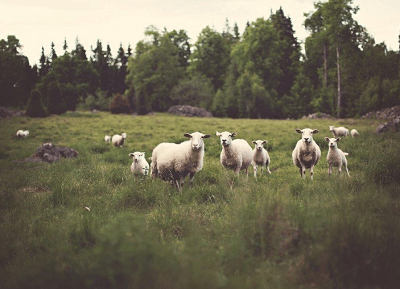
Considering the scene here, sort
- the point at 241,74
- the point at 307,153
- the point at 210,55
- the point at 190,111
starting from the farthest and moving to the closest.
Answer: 1. the point at 210,55
2. the point at 241,74
3. the point at 190,111
4. the point at 307,153

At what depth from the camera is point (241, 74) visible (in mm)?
55562

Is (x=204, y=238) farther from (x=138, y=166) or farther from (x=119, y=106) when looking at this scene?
(x=119, y=106)

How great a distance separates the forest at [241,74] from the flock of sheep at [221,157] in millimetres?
27551

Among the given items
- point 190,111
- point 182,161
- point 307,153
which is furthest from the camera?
point 190,111

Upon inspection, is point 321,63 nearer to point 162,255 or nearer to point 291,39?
point 291,39

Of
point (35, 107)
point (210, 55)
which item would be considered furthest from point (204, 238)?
point (210, 55)

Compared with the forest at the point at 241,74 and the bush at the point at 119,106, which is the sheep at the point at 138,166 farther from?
the bush at the point at 119,106

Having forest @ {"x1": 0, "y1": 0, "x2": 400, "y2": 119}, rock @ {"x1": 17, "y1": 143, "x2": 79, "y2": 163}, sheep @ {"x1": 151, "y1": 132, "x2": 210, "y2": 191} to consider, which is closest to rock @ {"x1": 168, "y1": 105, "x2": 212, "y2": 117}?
forest @ {"x1": 0, "y1": 0, "x2": 400, "y2": 119}

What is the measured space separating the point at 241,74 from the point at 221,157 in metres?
46.9

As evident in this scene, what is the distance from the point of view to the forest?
41375 millimetres

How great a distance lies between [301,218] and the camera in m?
4.45

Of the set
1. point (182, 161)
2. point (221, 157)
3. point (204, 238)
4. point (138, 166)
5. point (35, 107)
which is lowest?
point (204, 238)

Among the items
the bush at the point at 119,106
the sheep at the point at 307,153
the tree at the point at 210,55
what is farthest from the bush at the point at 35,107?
the tree at the point at 210,55

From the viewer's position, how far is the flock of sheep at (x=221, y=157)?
8719 millimetres
